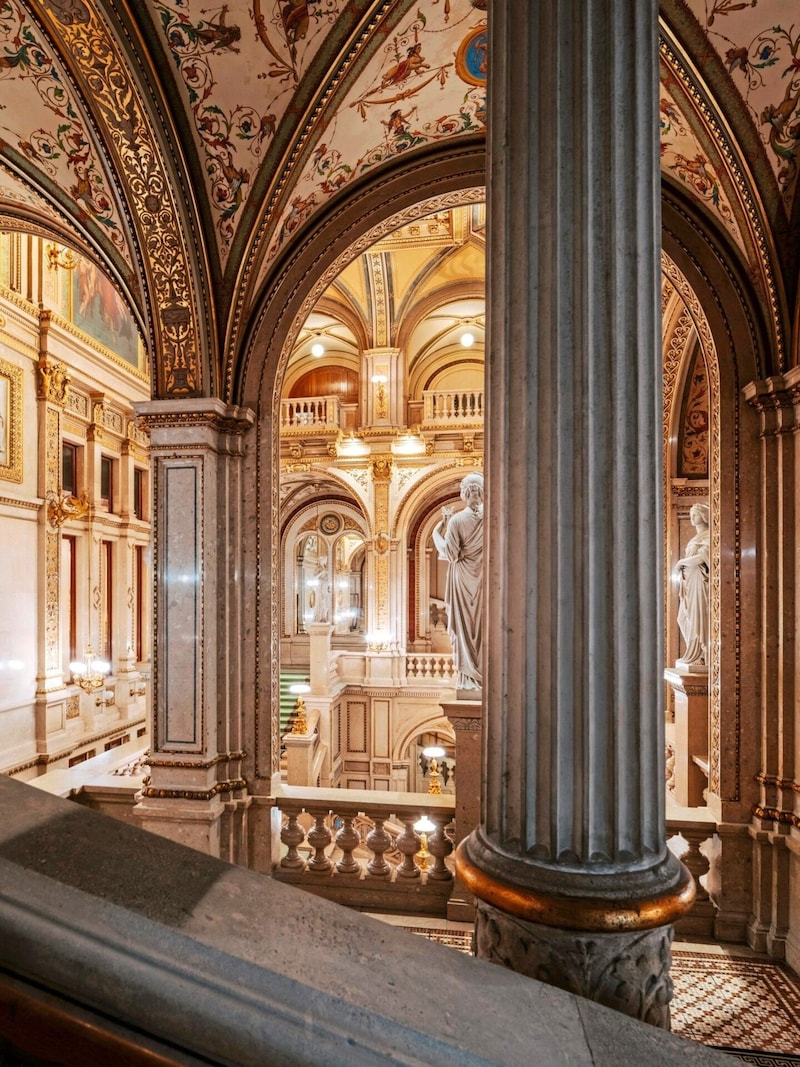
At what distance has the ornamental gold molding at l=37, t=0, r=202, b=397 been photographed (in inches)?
151

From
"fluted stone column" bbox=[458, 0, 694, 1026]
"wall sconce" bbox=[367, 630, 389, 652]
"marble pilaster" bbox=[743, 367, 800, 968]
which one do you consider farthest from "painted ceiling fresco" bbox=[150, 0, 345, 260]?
"wall sconce" bbox=[367, 630, 389, 652]

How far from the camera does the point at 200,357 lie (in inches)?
191

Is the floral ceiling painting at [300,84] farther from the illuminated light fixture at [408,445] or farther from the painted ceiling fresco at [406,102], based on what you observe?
the illuminated light fixture at [408,445]

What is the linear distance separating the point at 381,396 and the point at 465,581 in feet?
27.9

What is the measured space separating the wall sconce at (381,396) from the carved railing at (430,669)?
501cm

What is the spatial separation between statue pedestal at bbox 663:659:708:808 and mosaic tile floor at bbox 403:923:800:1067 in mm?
1634

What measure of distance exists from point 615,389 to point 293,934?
135cm

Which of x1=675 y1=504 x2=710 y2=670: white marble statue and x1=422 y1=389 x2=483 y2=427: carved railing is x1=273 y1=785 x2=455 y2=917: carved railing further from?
x1=422 y1=389 x2=483 y2=427: carved railing

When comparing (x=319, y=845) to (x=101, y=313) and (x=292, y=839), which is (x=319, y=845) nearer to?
(x=292, y=839)

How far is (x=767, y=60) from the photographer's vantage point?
3.94 metres

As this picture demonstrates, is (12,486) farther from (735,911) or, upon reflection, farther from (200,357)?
(735,911)

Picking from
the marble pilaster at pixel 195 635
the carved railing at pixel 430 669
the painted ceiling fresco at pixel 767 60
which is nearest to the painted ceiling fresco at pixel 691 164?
the painted ceiling fresco at pixel 767 60

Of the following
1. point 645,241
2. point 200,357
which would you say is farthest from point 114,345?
point 645,241

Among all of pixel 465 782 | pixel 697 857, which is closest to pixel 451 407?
pixel 465 782
